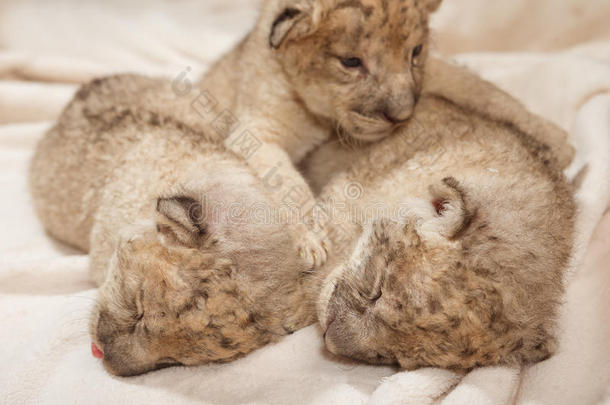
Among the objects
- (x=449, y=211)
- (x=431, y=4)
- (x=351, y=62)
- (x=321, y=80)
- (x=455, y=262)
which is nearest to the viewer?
(x=455, y=262)

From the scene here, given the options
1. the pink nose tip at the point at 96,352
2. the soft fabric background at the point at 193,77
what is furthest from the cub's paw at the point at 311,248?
the pink nose tip at the point at 96,352

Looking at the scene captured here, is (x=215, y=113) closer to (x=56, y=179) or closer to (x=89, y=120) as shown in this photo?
(x=89, y=120)

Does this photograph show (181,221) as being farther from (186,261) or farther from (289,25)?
(289,25)

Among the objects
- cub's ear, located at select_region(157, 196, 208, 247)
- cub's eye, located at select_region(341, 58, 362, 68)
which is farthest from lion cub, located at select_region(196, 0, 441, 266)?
cub's ear, located at select_region(157, 196, 208, 247)

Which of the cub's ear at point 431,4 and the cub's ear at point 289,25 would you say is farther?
the cub's ear at point 431,4

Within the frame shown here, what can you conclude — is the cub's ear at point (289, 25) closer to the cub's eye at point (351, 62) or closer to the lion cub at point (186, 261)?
the cub's eye at point (351, 62)

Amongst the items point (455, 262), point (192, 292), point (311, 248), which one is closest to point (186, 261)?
point (192, 292)

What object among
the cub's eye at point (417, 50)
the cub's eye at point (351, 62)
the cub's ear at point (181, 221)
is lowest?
the cub's ear at point (181, 221)
